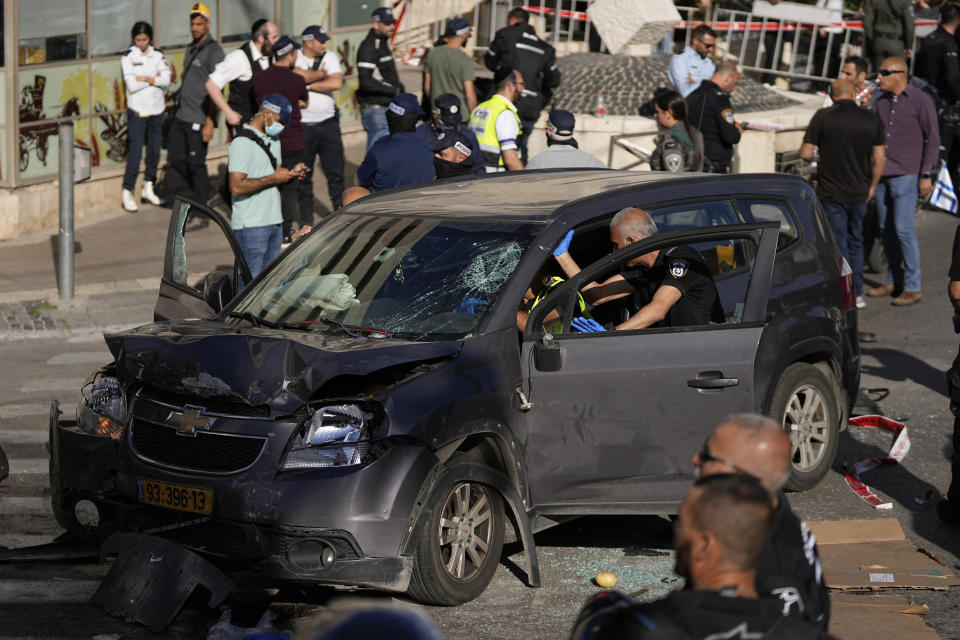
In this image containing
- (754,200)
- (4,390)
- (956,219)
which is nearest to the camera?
(754,200)

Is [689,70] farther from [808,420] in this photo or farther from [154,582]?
[154,582]

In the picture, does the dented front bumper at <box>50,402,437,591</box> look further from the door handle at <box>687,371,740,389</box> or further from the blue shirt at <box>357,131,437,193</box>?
the blue shirt at <box>357,131,437,193</box>

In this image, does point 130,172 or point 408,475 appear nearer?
point 408,475

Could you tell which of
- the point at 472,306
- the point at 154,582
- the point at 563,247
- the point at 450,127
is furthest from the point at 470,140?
the point at 154,582

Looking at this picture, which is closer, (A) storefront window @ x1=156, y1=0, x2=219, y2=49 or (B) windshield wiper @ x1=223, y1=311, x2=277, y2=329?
(B) windshield wiper @ x1=223, y1=311, x2=277, y2=329

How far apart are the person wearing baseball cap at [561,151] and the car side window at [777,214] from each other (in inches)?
120

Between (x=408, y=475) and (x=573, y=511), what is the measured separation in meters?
1.06

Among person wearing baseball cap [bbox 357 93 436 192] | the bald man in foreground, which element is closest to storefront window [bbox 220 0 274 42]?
person wearing baseball cap [bbox 357 93 436 192]

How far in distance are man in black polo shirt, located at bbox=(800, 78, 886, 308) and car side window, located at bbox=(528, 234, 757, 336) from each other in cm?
458

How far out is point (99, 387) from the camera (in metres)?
6.12

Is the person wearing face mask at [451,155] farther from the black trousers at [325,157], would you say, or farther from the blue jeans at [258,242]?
the black trousers at [325,157]

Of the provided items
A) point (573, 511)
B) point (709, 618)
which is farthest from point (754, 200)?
point (709, 618)

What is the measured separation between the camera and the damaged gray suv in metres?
5.41

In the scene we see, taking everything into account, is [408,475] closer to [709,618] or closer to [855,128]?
[709,618]
